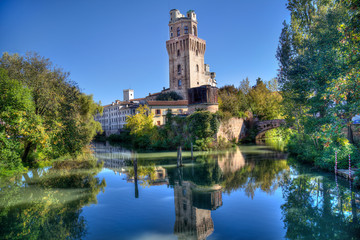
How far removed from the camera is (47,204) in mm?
9727

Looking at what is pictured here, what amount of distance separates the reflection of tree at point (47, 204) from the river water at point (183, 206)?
0.10ft

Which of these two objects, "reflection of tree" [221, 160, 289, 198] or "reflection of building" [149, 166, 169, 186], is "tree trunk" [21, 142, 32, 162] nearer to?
"reflection of building" [149, 166, 169, 186]

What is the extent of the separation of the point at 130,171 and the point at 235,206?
9673 mm

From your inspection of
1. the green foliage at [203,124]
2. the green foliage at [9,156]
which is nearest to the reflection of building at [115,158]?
the green foliage at [9,156]

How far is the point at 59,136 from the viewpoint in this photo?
15.8 meters

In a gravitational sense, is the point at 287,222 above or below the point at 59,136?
below

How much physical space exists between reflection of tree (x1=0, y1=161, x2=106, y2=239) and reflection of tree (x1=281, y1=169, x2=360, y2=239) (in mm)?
6684

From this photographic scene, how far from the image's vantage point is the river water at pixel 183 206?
7.06m

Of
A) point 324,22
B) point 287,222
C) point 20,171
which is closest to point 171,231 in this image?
point 287,222

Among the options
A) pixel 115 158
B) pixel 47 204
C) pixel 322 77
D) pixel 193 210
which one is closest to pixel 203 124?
pixel 115 158

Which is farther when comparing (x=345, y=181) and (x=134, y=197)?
(x=345, y=181)

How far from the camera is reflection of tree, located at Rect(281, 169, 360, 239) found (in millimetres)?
6754

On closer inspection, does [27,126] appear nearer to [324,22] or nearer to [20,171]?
[20,171]

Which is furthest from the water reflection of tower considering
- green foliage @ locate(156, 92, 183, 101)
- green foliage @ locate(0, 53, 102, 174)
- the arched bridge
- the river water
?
green foliage @ locate(156, 92, 183, 101)
